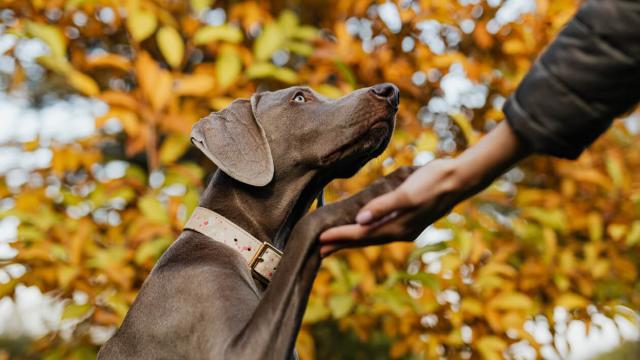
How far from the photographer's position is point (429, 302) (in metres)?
3.75

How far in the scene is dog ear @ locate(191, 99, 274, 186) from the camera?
2723 mm

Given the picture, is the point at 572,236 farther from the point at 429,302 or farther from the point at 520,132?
the point at 520,132

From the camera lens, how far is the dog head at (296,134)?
2.74m

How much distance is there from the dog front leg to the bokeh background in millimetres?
1394

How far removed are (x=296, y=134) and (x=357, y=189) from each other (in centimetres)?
110

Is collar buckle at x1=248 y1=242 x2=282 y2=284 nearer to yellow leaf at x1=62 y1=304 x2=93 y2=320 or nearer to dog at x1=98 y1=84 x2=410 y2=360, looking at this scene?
dog at x1=98 y1=84 x2=410 y2=360

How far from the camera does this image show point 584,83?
1709 millimetres

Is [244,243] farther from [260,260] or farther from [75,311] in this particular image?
[75,311]

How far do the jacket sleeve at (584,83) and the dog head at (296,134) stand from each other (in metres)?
1.01

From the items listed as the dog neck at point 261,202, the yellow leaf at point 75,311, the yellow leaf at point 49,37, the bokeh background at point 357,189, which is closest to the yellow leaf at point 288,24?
the bokeh background at point 357,189

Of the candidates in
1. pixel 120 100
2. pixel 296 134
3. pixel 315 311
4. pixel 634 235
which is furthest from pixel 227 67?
pixel 634 235

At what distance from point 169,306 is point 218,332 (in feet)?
0.95

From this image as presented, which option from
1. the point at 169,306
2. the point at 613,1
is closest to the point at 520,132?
the point at 613,1

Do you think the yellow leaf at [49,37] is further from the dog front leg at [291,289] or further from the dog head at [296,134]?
the dog front leg at [291,289]
